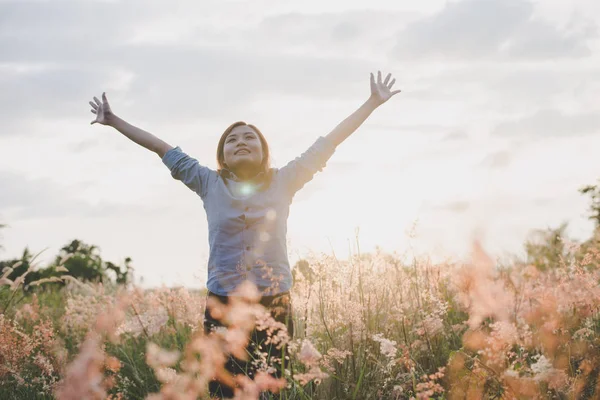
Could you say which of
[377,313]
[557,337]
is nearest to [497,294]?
[557,337]

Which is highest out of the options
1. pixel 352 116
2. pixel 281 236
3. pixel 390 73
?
pixel 390 73

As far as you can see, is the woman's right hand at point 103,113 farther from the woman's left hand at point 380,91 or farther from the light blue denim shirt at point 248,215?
the woman's left hand at point 380,91

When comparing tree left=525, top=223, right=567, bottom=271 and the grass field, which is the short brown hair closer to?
the grass field

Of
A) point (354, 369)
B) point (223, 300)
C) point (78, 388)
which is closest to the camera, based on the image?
point (78, 388)

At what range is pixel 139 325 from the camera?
180 inches

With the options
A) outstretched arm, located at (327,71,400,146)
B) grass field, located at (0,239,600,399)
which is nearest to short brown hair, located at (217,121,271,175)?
outstretched arm, located at (327,71,400,146)

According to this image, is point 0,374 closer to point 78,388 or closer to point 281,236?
point 281,236

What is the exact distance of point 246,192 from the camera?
144 inches

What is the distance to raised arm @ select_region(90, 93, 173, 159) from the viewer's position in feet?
13.2

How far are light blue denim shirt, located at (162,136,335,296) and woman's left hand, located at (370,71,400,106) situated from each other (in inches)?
20.1

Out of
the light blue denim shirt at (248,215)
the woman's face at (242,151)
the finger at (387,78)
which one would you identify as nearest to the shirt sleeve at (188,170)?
the light blue denim shirt at (248,215)

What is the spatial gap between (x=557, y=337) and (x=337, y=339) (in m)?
1.27

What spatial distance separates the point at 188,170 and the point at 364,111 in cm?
134

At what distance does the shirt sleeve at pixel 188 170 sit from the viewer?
384 centimetres
